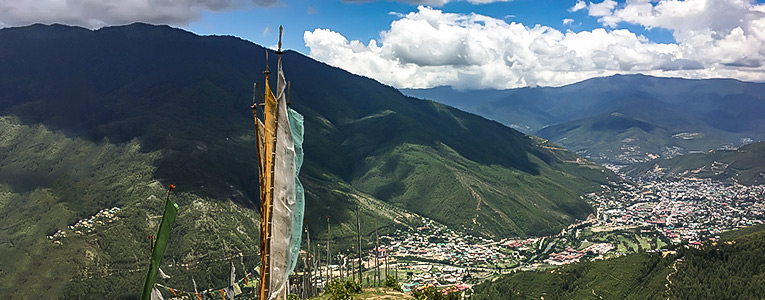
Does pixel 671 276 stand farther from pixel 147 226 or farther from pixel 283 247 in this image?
pixel 147 226

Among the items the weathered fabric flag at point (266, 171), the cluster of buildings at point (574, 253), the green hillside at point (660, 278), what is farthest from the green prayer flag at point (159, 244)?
the cluster of buildings at point (574, 253)

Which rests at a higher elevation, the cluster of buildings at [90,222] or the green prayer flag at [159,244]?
the green prayer flag at [159,244]

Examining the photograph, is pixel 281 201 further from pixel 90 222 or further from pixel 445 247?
pixel 445 247

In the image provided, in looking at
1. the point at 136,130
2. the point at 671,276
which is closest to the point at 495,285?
the point at 671,276

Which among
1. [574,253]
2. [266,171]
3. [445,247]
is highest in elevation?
[266,171]

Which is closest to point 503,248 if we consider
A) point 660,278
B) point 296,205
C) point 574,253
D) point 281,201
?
point 574,253

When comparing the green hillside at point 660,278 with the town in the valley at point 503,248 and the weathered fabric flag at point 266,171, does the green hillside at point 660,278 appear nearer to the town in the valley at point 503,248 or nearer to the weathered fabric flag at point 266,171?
the town in the valley at point 503,248

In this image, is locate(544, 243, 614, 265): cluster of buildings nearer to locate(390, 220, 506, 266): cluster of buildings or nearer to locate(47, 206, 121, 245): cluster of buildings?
locate(390, 220, 506, 266): cluster of buildings
